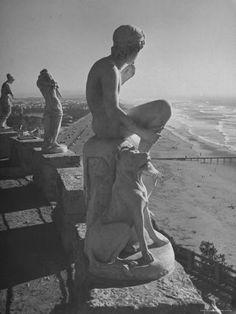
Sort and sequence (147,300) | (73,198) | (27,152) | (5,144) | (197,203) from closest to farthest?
1. (147,300)
2. (73,198)
3. (27,152)
4. (5,144)
5. (197,203)

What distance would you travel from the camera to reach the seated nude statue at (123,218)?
3551 mm

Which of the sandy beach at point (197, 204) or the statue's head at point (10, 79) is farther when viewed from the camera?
the sandy beach at point (197, 204)

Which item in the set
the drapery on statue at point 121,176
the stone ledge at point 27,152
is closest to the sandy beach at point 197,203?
the stone ledge at point 27,152

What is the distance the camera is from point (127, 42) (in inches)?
140

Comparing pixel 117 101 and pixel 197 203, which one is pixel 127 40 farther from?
pixel 197 203

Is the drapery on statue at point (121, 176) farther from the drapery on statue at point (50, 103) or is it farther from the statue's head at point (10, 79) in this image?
the statue's head at point (10, 79)

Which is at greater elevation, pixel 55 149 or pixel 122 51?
pixel 122 51

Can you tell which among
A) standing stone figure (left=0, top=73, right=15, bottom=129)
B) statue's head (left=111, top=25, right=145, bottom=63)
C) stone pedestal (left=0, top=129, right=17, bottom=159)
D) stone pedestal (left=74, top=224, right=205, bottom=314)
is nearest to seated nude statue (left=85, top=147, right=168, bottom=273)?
stone pedestal (left=74, top=224, right=205, bottom=314)

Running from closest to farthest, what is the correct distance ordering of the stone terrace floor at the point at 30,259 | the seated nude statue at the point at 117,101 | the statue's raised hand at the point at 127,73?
the seated nude statue at the point at 117,101 < the statue's raised hand at the point at 127,73 < the stone terrace floor at the point at 30,259

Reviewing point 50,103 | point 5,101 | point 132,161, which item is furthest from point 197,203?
point 132,161

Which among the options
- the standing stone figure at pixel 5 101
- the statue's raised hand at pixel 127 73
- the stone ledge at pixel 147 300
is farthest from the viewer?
the standing stone figure at pixel 5 101

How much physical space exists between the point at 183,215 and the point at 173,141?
91.4 feet

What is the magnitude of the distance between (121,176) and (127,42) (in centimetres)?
129

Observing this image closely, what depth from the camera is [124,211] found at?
370cm
